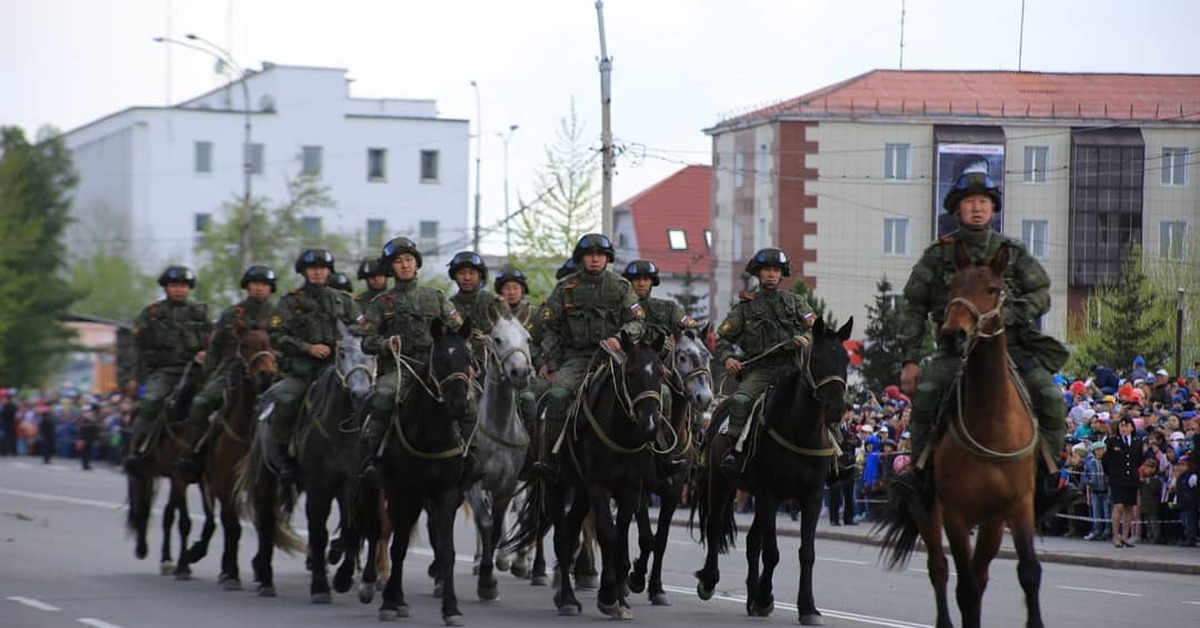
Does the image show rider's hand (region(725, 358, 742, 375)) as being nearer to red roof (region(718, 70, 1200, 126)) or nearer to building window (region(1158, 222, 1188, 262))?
red roof (region(718, 70, 1200, 126))

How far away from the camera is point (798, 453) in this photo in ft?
52.2

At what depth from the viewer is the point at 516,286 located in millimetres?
20953

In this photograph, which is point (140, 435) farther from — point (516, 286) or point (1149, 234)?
point (1149, 234)

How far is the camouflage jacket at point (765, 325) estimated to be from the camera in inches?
675

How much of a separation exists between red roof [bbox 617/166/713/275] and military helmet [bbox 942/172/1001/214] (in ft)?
219

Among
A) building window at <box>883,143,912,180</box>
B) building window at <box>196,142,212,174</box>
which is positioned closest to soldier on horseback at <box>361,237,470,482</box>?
building window at <box>883,143,912,180</box>

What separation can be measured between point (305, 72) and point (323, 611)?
8242 cm

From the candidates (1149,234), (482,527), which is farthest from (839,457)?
(1149,234)

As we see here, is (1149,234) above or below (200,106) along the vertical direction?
below

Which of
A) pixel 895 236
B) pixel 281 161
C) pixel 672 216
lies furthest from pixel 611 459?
pixel 281 161

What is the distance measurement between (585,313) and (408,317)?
5.20 feet

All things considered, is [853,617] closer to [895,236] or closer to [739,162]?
[895,236]

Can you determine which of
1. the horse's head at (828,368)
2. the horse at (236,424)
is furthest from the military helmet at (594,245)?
the horse at (236,424)

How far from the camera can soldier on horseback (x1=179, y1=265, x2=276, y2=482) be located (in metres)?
20.0
